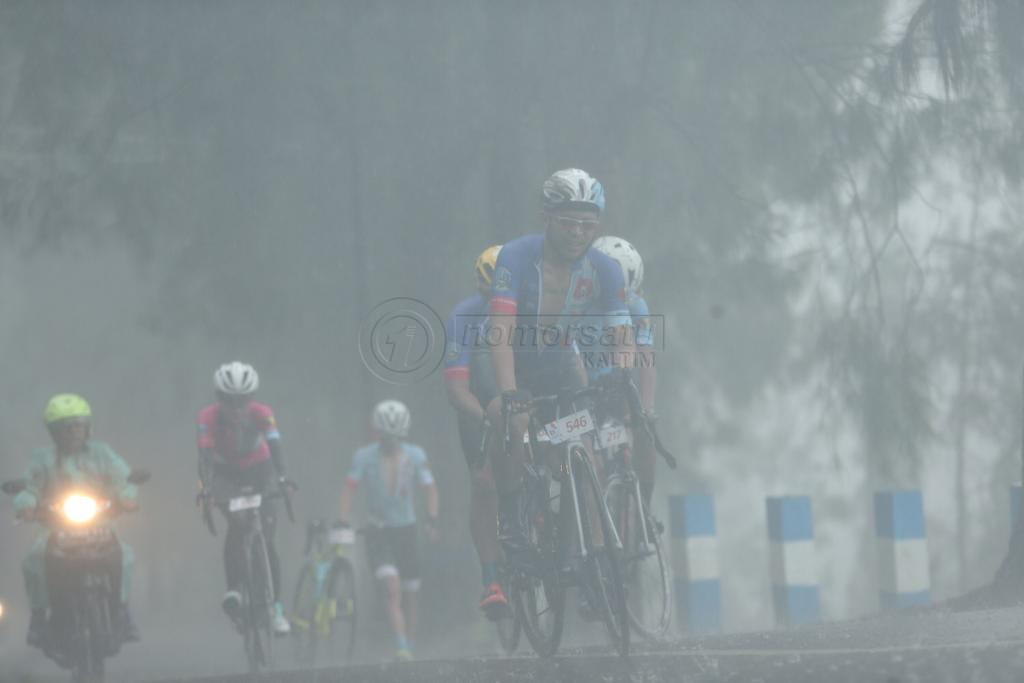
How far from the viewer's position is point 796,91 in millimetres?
14102

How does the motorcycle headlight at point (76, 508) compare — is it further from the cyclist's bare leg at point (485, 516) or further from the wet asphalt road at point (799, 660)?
the cyclist's bare leg at point (485, 516)

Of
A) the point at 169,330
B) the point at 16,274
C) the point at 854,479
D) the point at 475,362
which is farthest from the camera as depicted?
the point at 854,479

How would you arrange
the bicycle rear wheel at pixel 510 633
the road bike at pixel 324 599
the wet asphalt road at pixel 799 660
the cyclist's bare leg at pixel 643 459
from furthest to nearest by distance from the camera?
the road bike at pixel 324 599 < the cyclist's bare leg at pixel 643 459 < the bicycle rear wheel at pixel 510 633 < the wet asphalt road at pixel 799 660

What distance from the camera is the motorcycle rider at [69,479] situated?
1009 cm

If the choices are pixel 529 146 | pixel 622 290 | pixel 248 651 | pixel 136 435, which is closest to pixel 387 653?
pixel 248 651

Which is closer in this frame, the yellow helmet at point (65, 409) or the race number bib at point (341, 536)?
the yellow helmet at point (65, 409)

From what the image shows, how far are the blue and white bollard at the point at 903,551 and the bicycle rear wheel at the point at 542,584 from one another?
4.65 m

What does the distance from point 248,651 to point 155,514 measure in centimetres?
1457

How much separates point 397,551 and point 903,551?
13.6 ft

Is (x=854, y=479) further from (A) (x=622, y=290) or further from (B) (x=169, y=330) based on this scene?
(A) (x=622, y=290)

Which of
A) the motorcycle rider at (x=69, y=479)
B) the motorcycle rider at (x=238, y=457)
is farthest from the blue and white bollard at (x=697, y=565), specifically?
the motorcycle rider at (x=69, y=479)

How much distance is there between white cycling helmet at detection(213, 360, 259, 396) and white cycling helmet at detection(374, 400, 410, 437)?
2.13 m

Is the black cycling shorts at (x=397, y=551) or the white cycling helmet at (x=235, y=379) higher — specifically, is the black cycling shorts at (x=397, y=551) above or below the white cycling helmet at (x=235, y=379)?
below

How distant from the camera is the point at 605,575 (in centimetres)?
705
